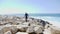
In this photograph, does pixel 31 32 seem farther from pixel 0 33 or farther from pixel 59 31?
pixel 59 31

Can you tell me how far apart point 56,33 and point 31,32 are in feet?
4.15

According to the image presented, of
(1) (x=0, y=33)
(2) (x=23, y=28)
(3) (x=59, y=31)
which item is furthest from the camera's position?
(2) (x=23, y=28)

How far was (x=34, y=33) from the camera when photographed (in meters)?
2.94

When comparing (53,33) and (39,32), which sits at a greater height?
(53,33)

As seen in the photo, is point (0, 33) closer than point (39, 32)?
Yes

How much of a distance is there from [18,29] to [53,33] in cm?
183

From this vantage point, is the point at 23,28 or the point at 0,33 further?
the point at 23,28

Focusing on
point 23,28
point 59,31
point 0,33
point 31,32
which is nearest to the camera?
point 59,31

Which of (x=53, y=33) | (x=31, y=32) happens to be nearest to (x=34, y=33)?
(x=31, y=32)

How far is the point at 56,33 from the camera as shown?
1689 millimetres

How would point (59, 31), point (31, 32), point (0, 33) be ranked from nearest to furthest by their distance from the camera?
1. point (59, 31)
2. point (0, 33)
3. point (31, 32)

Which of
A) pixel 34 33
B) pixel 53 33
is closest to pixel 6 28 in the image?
pixel 34 33

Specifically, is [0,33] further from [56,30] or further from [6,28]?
[56,30]

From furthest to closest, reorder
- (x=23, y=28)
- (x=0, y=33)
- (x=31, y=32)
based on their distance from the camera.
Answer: (x=23, y=28), (x=31, y=32), (x=0, y=33)
